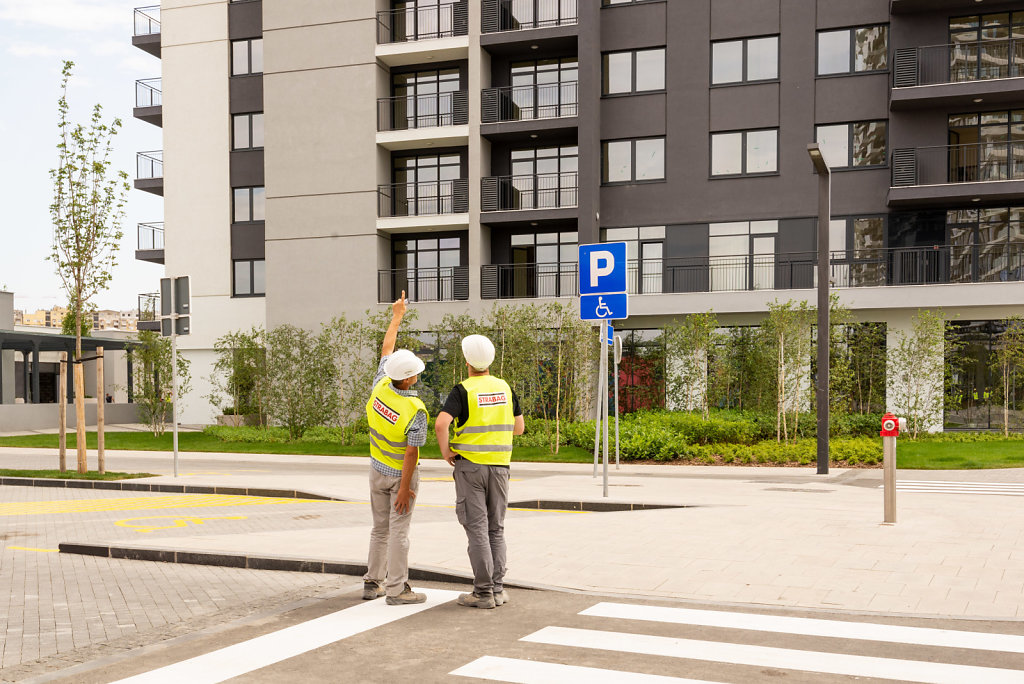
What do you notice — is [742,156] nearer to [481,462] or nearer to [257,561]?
[257,561]

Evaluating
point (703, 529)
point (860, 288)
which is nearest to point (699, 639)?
point (703, 529)

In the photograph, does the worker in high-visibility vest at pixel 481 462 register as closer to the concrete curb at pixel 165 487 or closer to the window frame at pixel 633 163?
the concrete curb at pixel 165 487

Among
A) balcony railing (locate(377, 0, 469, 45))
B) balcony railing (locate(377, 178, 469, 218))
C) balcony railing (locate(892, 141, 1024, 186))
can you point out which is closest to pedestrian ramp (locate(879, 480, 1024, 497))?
balcony railing (locate(892, 141, 1024, 186))

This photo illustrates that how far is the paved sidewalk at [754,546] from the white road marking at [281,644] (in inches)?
48.0

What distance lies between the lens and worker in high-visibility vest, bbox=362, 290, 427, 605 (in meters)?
6.59

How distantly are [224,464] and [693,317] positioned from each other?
47.1 ft

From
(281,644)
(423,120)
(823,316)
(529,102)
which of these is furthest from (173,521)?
(423,120)

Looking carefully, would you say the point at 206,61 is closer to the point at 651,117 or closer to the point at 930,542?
the point at 651,117

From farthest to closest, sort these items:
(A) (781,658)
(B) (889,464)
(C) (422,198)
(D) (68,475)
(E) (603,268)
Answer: (C) (422,198) < (D) (68,475) < (E) (603,268) < (B) (889,464) < (A) (781,658)

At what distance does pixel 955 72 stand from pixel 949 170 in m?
3.11

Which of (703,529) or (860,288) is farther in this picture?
(860,288)

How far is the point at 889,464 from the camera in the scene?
10227 mm

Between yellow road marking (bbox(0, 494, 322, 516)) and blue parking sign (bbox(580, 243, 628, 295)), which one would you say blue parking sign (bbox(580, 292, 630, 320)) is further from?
yellow road marking (bbox(0, 494, 322, 516))

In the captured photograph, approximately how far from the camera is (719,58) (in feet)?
102
